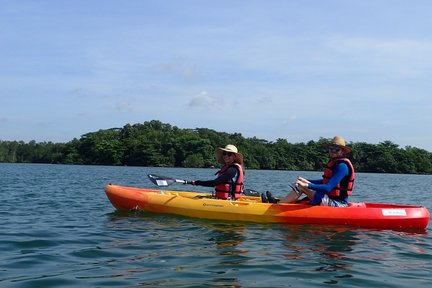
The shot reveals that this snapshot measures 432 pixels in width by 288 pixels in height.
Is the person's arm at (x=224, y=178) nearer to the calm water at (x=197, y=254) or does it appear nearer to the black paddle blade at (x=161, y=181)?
the calm water at (x=197, y=254)

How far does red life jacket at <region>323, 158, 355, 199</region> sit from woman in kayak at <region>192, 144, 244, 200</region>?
1568mm

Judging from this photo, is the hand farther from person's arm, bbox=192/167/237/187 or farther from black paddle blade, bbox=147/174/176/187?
black paddle blade, bbox=147/174/176/187

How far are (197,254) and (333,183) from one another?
3364 millimetres

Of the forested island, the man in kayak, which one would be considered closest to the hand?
the man in kayak

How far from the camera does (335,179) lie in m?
8.74

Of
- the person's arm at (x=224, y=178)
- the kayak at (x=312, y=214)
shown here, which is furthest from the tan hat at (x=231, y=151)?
the kayak at (x=312, y=214)

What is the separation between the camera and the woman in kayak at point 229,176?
940cm

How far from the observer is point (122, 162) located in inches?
2746

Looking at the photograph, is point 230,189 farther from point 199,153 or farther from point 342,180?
point 199,153

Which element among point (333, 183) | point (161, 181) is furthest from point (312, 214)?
point (161, 181)

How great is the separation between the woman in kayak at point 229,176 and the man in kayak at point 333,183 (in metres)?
0.93

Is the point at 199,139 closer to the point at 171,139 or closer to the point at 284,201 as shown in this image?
the point at 171,139

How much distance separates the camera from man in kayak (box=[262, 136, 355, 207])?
28.5 ft

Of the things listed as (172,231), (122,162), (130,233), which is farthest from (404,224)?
(122,162)
